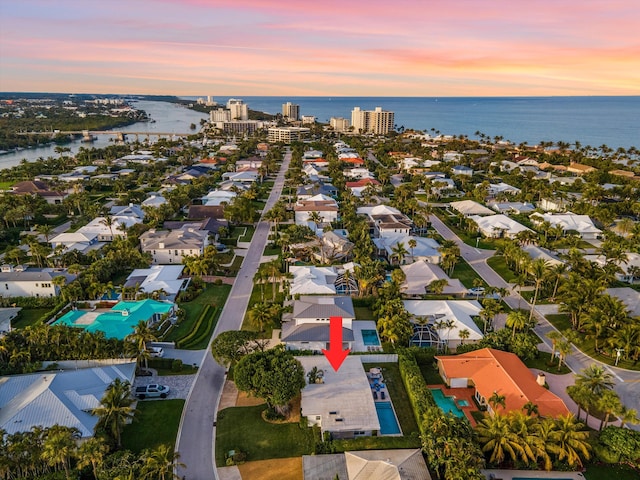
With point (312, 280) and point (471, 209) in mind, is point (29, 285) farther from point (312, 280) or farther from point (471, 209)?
point (471, 209)

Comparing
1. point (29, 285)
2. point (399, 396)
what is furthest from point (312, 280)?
point (29, 285)

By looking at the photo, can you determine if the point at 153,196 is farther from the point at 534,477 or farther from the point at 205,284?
the point at 534,477

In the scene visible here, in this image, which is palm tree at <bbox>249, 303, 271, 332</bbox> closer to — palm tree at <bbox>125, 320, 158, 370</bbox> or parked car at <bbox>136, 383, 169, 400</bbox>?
palm tree at <bbox>125, 320, 158, 370</bbox>

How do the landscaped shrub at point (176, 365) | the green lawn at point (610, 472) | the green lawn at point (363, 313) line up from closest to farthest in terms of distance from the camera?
the green lawn at point (610, 472) → the landscaped shrub at point (176, 365) → the green lawn at point (363, 313)

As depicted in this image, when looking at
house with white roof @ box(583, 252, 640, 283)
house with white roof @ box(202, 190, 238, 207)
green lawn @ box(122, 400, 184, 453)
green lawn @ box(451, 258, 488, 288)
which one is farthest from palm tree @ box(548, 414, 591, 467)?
house with white roof @ box(202, 190, 238, 207)

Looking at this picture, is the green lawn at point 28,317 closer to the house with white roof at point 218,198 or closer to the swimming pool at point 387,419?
the swimming pool at point 387,419

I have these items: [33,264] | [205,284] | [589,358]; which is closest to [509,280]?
[589,358]

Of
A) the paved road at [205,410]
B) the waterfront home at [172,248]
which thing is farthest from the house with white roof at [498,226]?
the waterfront home at [172,248]
